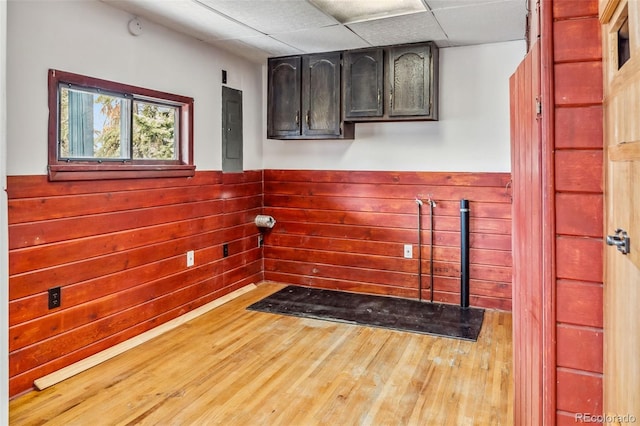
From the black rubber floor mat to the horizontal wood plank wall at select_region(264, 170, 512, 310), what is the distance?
19cm

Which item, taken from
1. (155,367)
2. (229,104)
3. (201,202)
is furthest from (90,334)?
(229,104)

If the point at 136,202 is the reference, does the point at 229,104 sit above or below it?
above

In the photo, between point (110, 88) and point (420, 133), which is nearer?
point (110, 88)

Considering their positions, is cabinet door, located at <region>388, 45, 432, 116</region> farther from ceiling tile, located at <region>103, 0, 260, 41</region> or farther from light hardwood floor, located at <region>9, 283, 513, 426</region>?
light hardwood floor, located at <region>9, 283, 513, 426</region>

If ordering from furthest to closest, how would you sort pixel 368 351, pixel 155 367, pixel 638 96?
pixel 368 351
pixel 155 367
pixel 638 96

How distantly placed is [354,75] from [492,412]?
9.52 feet

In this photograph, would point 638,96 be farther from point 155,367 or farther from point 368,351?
point 155,367

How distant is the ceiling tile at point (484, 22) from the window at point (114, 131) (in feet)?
6.90

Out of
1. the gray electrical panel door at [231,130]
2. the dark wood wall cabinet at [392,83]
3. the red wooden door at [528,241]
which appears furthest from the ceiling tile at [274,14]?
the red wooden door at [528,241]

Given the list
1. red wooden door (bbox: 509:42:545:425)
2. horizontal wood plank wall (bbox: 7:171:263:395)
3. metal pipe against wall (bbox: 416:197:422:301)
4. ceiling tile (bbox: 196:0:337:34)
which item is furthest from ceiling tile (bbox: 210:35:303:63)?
red wooden door (bbox: 509:42:545:425)

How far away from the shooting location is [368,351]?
3070 mm

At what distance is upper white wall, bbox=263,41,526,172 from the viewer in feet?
12.6

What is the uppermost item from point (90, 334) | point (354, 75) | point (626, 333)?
point (354, 75)

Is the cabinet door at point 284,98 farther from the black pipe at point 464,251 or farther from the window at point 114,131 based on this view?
the black pipe at point 464,251
